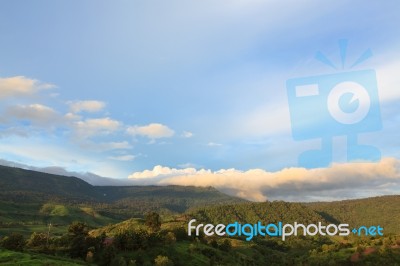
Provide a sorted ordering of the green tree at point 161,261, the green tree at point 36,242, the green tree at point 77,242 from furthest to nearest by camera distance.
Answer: the green tree at point 36,242 → the green tree at point 77,242 → the green tree at point 161,261

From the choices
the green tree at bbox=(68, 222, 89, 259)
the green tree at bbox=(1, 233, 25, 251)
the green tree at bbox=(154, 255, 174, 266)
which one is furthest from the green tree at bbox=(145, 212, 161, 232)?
the green tree at bbox=(1, 233, 25, 251)

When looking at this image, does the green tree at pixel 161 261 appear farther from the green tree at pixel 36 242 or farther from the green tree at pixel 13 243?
the green tree at pixel 13 243

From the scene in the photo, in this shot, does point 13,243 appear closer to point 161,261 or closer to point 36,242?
point 36,242

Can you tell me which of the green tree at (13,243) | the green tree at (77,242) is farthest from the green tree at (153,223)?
the green tree at (13,243)

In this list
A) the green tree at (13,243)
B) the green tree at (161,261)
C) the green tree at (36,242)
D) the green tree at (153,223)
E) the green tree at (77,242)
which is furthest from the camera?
the green tree at (153,223)

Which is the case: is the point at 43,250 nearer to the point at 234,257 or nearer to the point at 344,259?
the point at 234,257

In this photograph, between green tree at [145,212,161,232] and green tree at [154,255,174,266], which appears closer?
green tree at [154,255,174,266]

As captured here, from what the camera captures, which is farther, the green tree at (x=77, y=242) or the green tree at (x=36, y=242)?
the green tree at (x=36, y=242)

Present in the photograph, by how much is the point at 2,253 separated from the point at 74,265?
14.4 meters

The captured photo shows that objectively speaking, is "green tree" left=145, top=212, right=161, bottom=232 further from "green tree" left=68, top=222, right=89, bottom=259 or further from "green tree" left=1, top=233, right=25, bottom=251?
"green tree" left=1, top=233, right=25, bottom=251

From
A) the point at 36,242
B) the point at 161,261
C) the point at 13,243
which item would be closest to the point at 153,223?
the point at 36,242

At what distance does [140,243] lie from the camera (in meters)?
119

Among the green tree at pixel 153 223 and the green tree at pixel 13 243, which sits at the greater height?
the green tree at pixel 153 223

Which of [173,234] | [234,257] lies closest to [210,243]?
[234,257]
